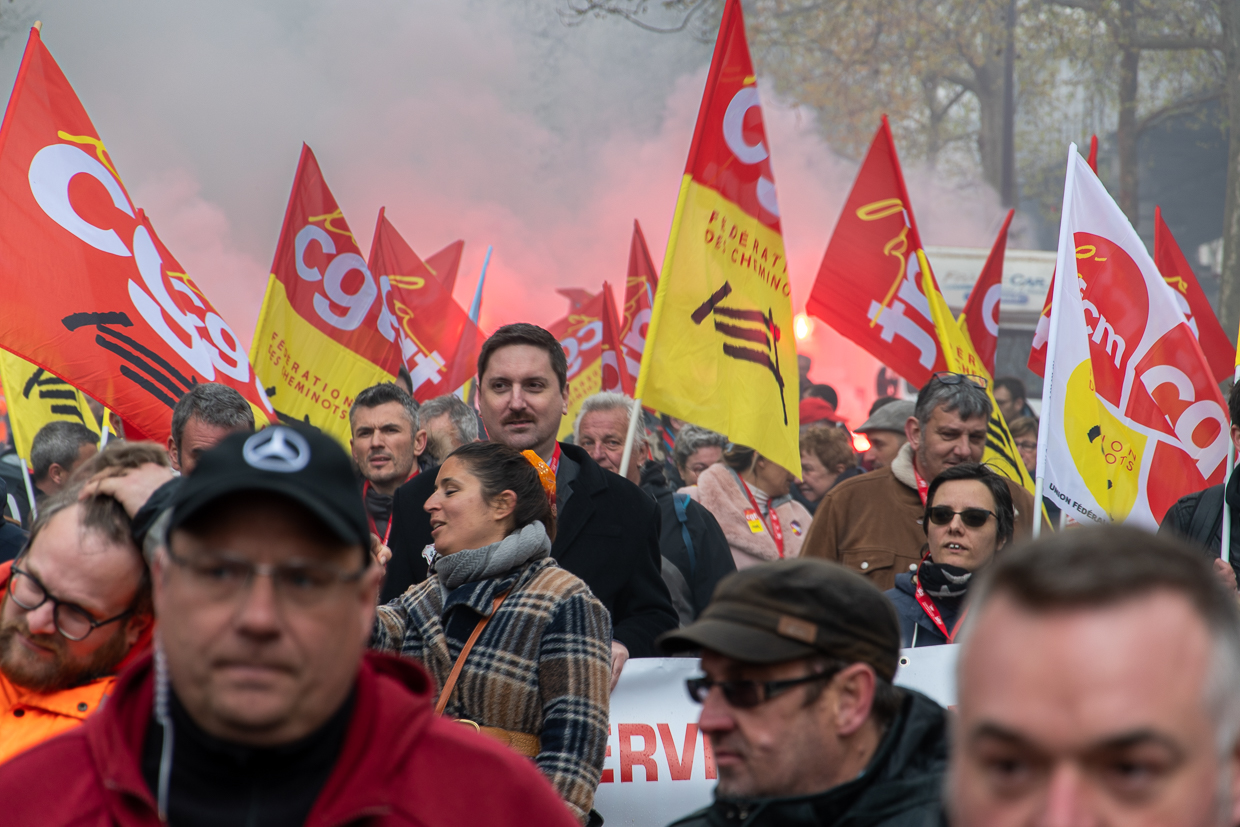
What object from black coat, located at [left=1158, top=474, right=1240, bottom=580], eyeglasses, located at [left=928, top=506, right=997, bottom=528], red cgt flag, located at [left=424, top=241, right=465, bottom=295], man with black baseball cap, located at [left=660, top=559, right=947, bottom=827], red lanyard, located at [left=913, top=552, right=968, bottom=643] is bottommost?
man with black baseball cap, located at [left=660, top=559, right=947, bottom=827]

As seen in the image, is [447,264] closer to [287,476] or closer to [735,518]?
[735,518]

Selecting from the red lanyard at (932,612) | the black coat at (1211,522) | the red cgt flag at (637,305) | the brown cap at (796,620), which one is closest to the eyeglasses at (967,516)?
the red lanyard at (932,612)

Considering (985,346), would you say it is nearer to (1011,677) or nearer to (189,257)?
(1011,677)

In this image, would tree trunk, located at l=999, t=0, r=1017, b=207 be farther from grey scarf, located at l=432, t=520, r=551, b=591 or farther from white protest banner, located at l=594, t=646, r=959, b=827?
grey scarf, located at l=432, t=520, r=551, b=591

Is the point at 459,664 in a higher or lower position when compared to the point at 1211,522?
lower

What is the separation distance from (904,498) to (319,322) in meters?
3.49

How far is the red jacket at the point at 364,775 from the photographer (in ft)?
4.65

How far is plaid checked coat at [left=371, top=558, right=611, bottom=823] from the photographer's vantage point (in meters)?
2.84

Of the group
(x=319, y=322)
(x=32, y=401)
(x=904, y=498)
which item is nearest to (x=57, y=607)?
(x=904, y=498)

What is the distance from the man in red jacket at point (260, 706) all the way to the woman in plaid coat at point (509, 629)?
138 cm

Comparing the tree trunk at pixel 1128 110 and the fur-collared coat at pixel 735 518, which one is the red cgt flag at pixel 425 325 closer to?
the fur-collared coat at pixel 735 518

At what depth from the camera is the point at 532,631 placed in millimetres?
2975

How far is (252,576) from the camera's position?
1417mm

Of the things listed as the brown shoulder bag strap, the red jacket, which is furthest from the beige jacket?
the red jacket
